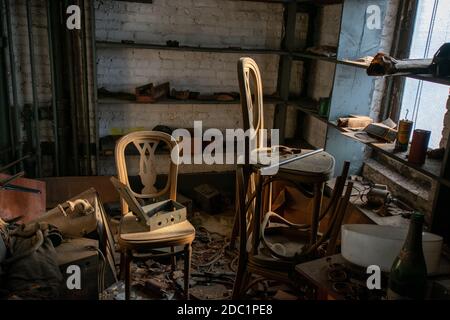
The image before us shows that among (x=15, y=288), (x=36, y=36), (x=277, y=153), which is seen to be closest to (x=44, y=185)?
(x=36, y=36)

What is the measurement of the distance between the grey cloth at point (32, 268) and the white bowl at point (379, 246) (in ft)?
4.60

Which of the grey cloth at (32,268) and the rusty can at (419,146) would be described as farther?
the rusty can at (419,146)

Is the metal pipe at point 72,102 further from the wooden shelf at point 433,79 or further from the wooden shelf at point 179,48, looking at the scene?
the wooden shelf at point 433,79

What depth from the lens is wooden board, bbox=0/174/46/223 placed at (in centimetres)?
283

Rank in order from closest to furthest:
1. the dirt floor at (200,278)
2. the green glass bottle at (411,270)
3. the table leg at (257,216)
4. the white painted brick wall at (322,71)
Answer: the green glass bottle at (411,270) < the table leg at (257,216) < the dirt floor at (200,278) < the white painted brick wall at (322,71)

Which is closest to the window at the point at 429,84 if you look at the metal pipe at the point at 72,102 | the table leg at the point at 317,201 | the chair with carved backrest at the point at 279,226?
the chair with carved backrest at the point at 279,226

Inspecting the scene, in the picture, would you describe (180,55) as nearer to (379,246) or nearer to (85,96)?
(85,96)

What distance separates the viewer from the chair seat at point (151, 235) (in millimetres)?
2334

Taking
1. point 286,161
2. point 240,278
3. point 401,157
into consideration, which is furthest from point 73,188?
point 401,157

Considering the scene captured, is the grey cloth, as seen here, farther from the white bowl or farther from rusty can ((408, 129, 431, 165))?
rusty can ((408, 129, 431, 165))

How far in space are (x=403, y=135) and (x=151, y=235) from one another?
62.2 inches

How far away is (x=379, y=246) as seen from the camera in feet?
4.96

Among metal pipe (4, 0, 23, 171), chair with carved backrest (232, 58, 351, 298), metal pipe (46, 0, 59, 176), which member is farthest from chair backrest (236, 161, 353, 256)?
metal pipe (4, 0, 23, 171)
